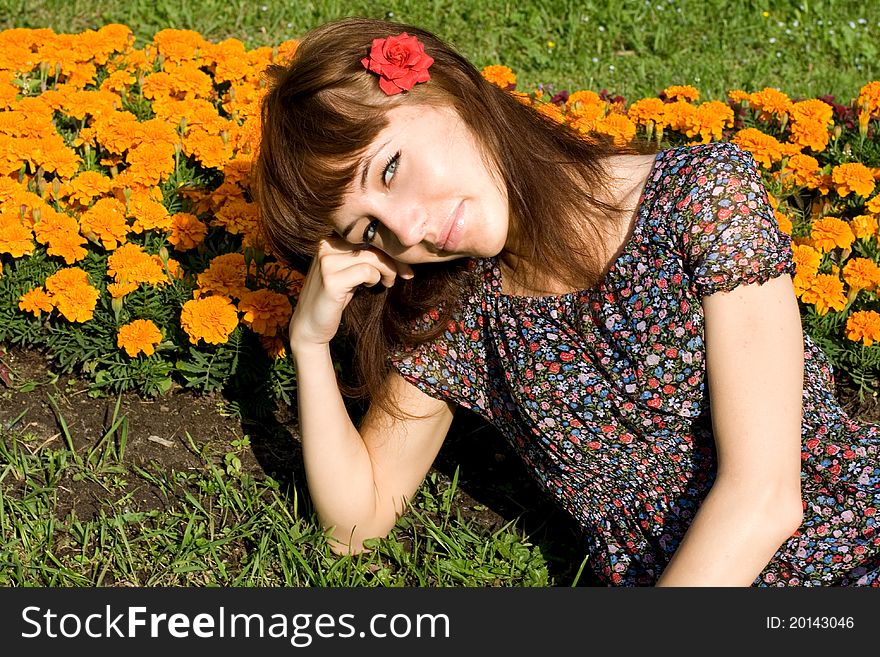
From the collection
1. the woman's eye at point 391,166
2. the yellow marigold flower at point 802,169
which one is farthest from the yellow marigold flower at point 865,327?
the woman's eye at point 391,166

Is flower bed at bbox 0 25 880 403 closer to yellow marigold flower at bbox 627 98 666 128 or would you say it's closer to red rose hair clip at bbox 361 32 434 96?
yellow marigold flower at bbox 627 98 666 128

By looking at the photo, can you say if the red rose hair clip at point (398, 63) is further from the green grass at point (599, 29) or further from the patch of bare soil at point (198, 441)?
the green grass at point (599, 29)

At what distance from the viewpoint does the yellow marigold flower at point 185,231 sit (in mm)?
3438

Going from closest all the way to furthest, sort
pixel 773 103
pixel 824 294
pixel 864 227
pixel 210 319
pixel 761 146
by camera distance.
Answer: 1. pixel 210 319
2. pixel 824 294
3. pixel 864 227
4. pixel 761 146
5. pixel 773 103

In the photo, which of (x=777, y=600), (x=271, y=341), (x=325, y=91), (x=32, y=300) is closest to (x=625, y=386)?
(x=777, y=600)

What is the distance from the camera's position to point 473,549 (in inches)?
119

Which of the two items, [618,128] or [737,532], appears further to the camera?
[618,128]

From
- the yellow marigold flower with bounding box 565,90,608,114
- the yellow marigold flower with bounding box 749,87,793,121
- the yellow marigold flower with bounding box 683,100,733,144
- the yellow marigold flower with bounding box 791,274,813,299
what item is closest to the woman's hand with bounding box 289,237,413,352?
the yellow marigold flower with bounding box 791,274,813,299

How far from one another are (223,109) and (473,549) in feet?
6.80

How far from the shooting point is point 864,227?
11.8 ft

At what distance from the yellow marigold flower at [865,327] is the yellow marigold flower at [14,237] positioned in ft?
7.91

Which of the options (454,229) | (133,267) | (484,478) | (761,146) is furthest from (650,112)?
(454,229)

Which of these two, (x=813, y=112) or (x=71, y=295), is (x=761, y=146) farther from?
(x=71, y=295)

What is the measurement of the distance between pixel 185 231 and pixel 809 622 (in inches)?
82.9
